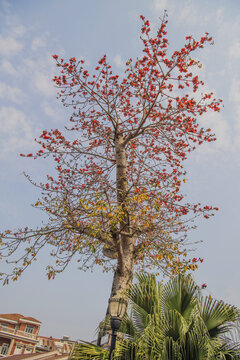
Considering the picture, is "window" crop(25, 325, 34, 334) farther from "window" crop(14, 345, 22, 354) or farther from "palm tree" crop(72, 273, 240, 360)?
"palm tree" crop(72, 273, 240, 360)

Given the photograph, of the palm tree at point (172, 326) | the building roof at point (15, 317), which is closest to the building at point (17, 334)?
the building roof at point (15, 317)

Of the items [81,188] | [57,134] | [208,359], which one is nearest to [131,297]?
[208,359]

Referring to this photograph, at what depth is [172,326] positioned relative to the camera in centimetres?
508

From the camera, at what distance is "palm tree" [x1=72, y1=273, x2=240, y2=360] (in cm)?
463

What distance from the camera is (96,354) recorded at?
5406mm

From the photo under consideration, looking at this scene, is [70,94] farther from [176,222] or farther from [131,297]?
[131,297]

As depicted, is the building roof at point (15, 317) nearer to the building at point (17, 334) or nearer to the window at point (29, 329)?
the building at point (17, 334)

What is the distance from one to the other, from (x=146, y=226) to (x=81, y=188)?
2490 millimetres

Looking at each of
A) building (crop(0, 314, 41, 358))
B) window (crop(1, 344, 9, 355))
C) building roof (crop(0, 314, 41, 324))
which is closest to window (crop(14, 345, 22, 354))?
building (crop(0, 314, 41, 358))

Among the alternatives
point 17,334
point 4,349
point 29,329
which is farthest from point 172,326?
point 29,329

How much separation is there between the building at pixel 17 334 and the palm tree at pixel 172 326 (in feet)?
113

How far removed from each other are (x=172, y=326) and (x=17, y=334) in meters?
37.7

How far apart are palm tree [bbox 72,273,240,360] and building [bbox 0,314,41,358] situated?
3445cm

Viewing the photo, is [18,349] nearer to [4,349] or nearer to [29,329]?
[4,349]
